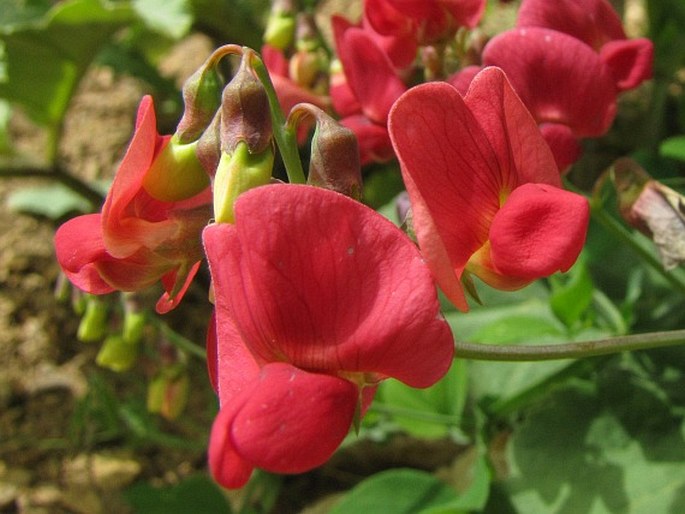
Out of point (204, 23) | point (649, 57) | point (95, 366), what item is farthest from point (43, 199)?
point (649, 57)

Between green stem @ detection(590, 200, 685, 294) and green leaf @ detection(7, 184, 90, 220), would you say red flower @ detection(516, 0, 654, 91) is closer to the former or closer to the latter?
green stem @ detection(590, 200, 685, 294)

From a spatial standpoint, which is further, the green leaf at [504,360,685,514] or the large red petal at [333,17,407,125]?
the green leaf at [504,360,685,514]

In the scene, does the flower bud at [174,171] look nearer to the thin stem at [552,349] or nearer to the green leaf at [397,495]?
the thin stem at [552,349]

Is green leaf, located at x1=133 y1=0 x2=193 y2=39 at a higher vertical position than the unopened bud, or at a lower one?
lower

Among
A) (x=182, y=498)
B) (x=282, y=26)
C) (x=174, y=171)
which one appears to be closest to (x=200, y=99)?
(x=174, y=171)

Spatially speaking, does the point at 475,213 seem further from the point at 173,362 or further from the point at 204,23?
the point at 204,23

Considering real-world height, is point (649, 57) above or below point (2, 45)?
above

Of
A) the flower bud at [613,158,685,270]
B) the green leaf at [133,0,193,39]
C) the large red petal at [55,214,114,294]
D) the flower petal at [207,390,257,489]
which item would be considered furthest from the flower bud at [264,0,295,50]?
the flower petal at [207,390,257,489]
